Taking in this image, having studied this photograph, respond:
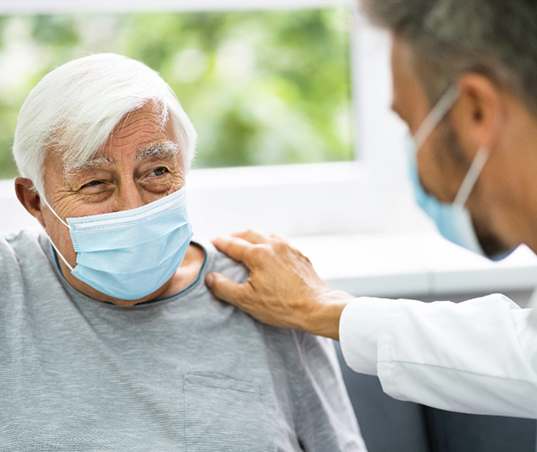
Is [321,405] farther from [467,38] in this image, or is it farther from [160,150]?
[467,38]

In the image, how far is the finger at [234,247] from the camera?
1.41 metres

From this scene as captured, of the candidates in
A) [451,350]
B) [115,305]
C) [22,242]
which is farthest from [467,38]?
[22,242]

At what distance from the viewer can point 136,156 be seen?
1.23m

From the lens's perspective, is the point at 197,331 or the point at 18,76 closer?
the point at 197,331

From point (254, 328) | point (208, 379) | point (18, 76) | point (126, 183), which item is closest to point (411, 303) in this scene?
point (254, 328)

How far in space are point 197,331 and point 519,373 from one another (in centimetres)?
65

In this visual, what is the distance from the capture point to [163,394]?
1249 millimetres

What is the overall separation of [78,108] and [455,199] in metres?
0.73

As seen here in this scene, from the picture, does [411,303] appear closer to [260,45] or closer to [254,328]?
[254,328]

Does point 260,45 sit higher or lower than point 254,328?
higher

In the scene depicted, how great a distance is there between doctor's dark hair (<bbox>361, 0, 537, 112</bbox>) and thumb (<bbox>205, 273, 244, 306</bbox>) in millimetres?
671

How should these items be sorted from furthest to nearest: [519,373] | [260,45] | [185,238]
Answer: [260,45], [185,238], [519,373]

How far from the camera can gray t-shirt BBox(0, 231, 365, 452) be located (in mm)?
1195

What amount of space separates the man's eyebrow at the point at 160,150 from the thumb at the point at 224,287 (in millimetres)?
289
